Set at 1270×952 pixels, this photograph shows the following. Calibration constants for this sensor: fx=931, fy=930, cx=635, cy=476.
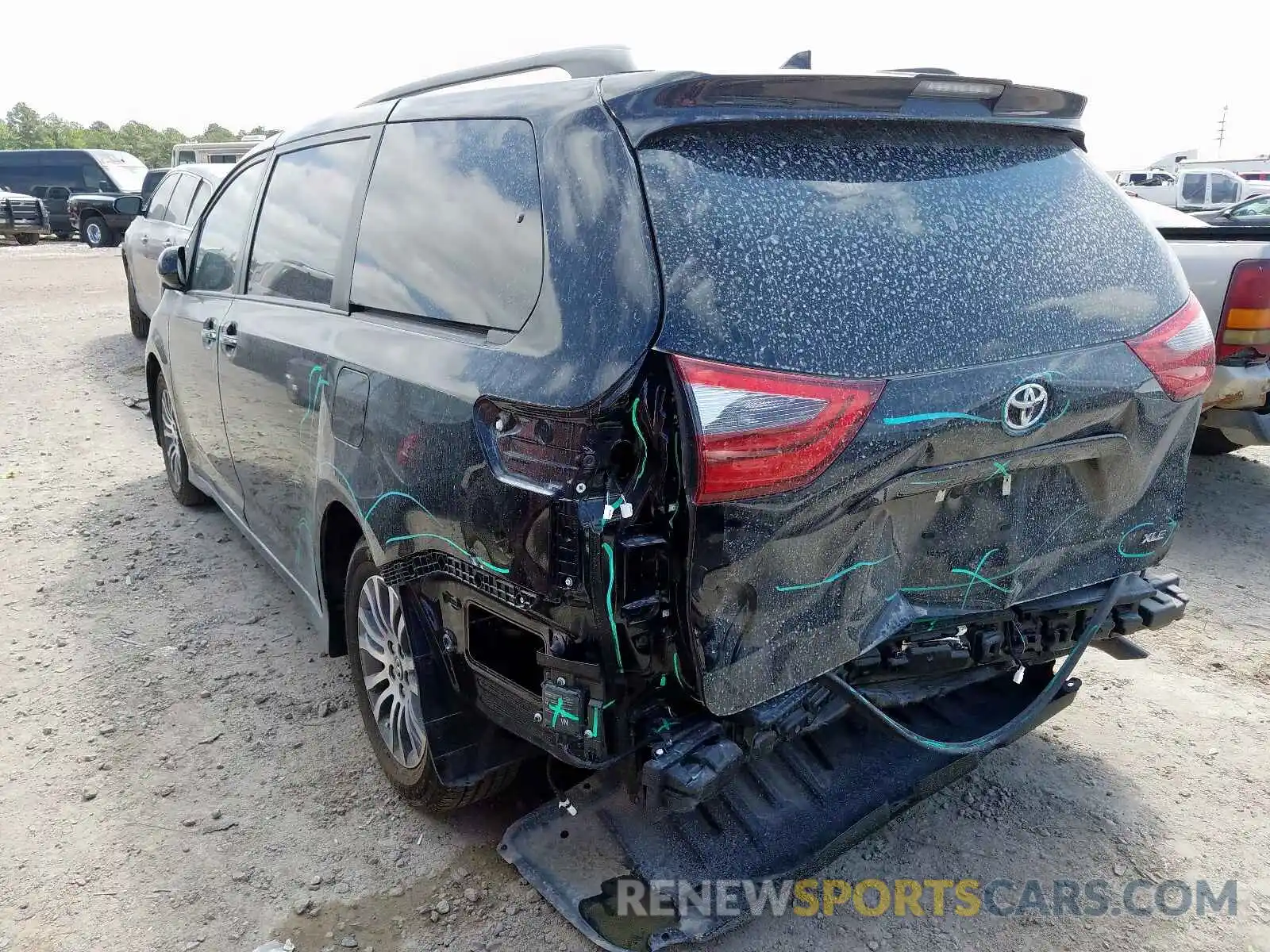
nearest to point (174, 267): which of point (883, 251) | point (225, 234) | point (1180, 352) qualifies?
point (225, 234)

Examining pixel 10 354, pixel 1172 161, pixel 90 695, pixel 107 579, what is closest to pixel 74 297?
pixel 10 354

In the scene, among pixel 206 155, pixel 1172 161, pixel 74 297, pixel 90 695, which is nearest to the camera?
pixel 90 695

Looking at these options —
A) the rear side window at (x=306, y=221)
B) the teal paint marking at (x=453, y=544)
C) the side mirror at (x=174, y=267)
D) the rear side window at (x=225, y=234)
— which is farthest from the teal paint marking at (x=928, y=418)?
the side mirror at (x=174, y=267)

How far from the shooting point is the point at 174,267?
422cm

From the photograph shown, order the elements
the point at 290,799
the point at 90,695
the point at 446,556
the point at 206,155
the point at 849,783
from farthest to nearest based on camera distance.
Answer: the point at 206,155 → the point at 90,695 → the point at 290,799 → the point at 849,783 → the point at 446,556

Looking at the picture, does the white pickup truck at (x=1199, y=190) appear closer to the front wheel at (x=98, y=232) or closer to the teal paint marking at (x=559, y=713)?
the front wheel at (x=98, y=232)

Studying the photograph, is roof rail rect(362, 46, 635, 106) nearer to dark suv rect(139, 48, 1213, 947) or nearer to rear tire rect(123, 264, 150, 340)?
dark suv rect(139, 48, 1213, 947)

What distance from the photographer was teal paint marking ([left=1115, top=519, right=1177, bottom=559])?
2.49m

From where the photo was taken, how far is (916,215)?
2121 mm

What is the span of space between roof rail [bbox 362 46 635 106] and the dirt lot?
2071 mm

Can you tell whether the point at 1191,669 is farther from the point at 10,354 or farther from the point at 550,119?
the point at 10,354

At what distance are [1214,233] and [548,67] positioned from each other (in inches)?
187

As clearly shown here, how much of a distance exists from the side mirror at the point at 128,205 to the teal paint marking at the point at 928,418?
862 centimetres

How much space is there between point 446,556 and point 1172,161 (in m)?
36.8
